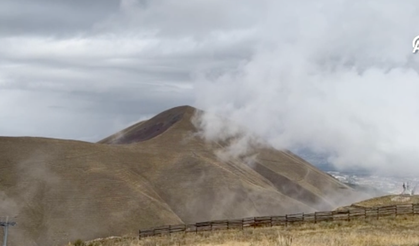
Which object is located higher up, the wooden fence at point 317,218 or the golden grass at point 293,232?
the wooden fence at point 317,218

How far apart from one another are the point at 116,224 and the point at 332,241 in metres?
139

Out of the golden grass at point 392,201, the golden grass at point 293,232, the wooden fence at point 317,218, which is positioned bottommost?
the golden grass at point 293,232

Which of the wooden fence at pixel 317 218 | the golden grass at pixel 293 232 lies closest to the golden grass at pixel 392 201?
the wooden fence at pixel 317 218

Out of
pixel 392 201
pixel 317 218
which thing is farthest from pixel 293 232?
pixel 392 201

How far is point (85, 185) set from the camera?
193 m

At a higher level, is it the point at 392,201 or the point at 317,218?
the point at 392,201

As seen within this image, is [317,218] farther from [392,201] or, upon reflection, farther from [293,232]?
[392,201]

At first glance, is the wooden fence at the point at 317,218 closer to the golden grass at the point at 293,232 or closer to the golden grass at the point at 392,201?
the golden grass at the point at 293,232

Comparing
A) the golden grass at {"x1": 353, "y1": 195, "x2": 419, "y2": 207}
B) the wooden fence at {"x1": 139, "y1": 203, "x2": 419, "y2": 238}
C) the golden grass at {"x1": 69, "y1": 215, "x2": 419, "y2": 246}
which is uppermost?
the golden grass at {"x1": 353, "y1": 195, "x2": 419, "y2": 207}

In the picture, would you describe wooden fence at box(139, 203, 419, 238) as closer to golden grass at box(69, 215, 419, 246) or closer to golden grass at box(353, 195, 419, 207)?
golden grass at box(69, 215, 419, 246)

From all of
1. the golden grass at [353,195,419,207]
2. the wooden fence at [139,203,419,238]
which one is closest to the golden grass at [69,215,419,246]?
the wooden fence at [139,203,419,238]

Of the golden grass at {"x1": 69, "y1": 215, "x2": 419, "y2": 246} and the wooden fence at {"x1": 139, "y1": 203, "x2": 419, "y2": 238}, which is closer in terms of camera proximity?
the golden grass at {"x1": 69, "y1": 215, "x2": 419, "y2": 246}

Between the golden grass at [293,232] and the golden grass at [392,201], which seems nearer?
the golden grass at [293,232]

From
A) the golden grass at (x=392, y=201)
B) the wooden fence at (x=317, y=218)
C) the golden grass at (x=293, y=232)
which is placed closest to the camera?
the golden grass at (x=293, y=232)
